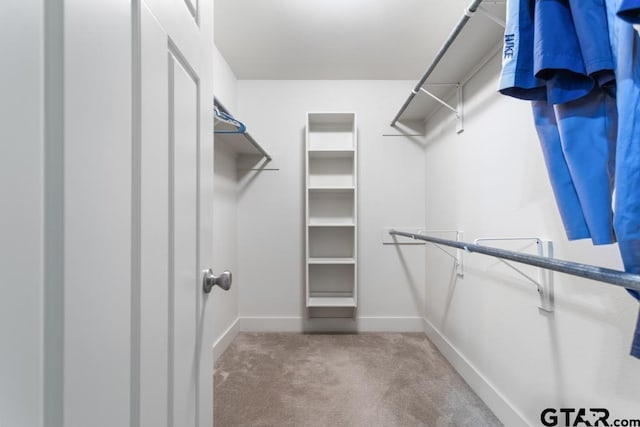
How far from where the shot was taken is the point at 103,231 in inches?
15.2

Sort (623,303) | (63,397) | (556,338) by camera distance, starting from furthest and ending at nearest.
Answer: (556,338), (623,303), (63,397)

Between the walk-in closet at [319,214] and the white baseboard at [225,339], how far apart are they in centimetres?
2

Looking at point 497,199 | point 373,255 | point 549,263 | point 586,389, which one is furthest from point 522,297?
point 373,255

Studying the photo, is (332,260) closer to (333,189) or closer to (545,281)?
(333,189)

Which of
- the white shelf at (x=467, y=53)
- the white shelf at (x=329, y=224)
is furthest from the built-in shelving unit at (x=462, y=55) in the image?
the white shelf at (x=329, y=224)

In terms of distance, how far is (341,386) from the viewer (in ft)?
5.14

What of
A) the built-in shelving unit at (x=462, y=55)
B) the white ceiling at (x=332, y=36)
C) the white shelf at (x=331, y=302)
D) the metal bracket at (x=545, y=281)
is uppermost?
the white ceiling at (x=332, y=36)

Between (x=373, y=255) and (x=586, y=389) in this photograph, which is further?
(x=373, y=255)

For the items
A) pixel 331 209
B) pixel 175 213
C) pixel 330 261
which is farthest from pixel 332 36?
pixel 175 213

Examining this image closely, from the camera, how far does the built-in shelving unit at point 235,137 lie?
1.64 metres

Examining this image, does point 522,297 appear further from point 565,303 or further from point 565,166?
point 565,166

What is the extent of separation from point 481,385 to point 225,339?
1.67 metres

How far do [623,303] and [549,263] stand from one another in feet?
1.26

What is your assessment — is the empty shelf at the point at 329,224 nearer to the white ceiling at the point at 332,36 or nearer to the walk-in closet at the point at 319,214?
the walk-in closet at the point at 319,214
